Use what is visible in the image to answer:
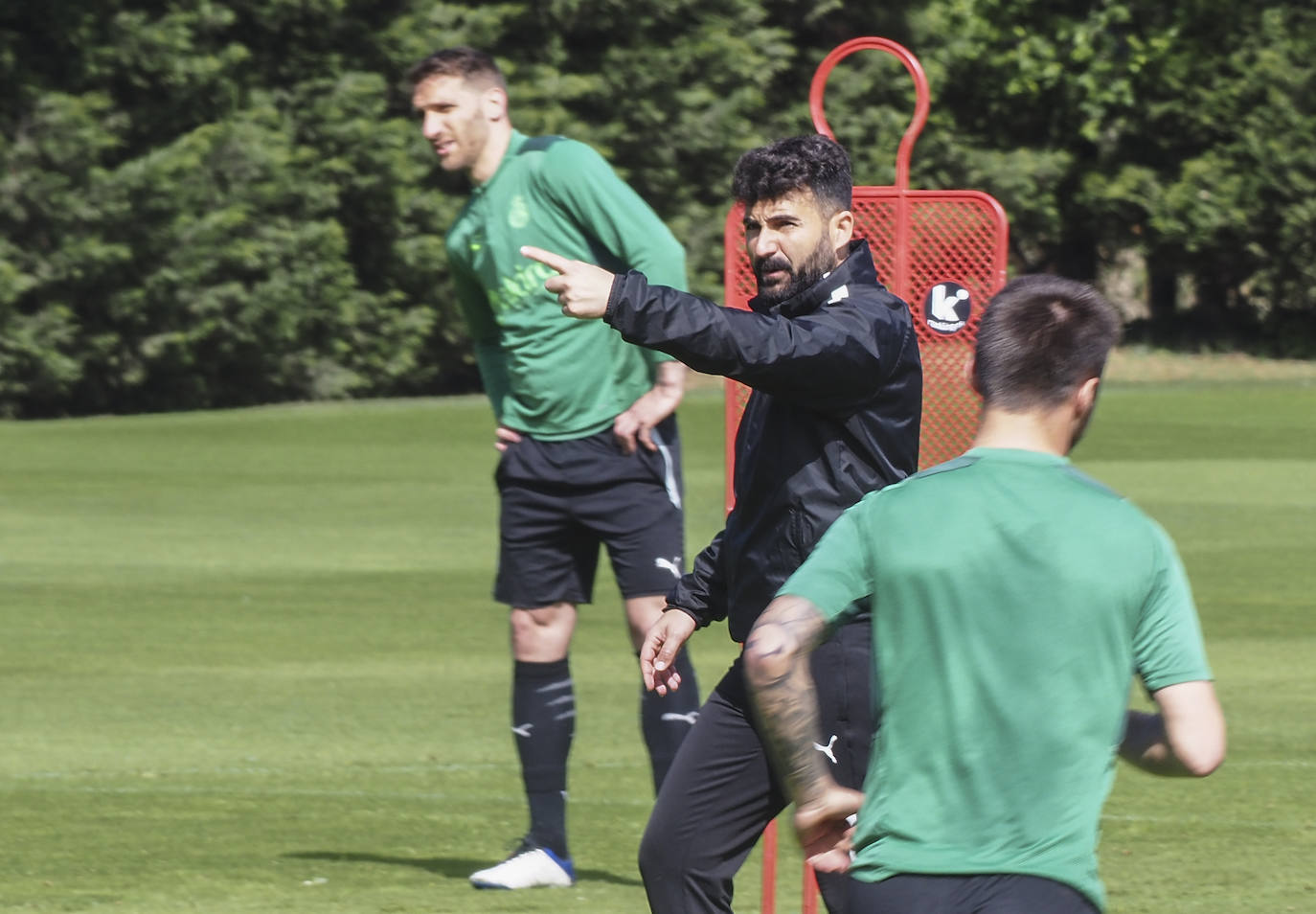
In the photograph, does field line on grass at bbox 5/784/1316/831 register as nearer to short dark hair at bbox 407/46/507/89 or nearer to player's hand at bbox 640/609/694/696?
short dark hair at bbox 407/46/507/89

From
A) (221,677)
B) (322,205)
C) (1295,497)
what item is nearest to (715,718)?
(221,677)

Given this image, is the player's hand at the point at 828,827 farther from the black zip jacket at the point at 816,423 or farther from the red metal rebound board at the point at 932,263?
the red metal rebound board at the point at 932,263

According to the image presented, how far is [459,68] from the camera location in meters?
6.08

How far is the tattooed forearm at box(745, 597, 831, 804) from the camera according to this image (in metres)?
2.86

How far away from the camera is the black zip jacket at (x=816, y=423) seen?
3801mm

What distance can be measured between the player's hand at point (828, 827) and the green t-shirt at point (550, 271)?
3086 mm

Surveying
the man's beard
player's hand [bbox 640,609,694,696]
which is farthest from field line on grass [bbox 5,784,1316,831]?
the man's beard

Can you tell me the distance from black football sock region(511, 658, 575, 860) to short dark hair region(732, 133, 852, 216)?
89.9 inches

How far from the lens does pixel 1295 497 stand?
17219 mm

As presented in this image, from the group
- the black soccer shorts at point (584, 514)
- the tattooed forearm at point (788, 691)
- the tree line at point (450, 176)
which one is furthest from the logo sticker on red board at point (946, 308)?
the tree line at point (450, 176)

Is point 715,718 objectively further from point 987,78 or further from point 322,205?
point 987,78

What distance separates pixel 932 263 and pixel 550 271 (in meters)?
1.05

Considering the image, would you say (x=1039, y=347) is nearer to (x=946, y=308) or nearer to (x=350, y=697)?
(x=946, y=308)

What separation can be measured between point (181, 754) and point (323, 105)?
2382cm
